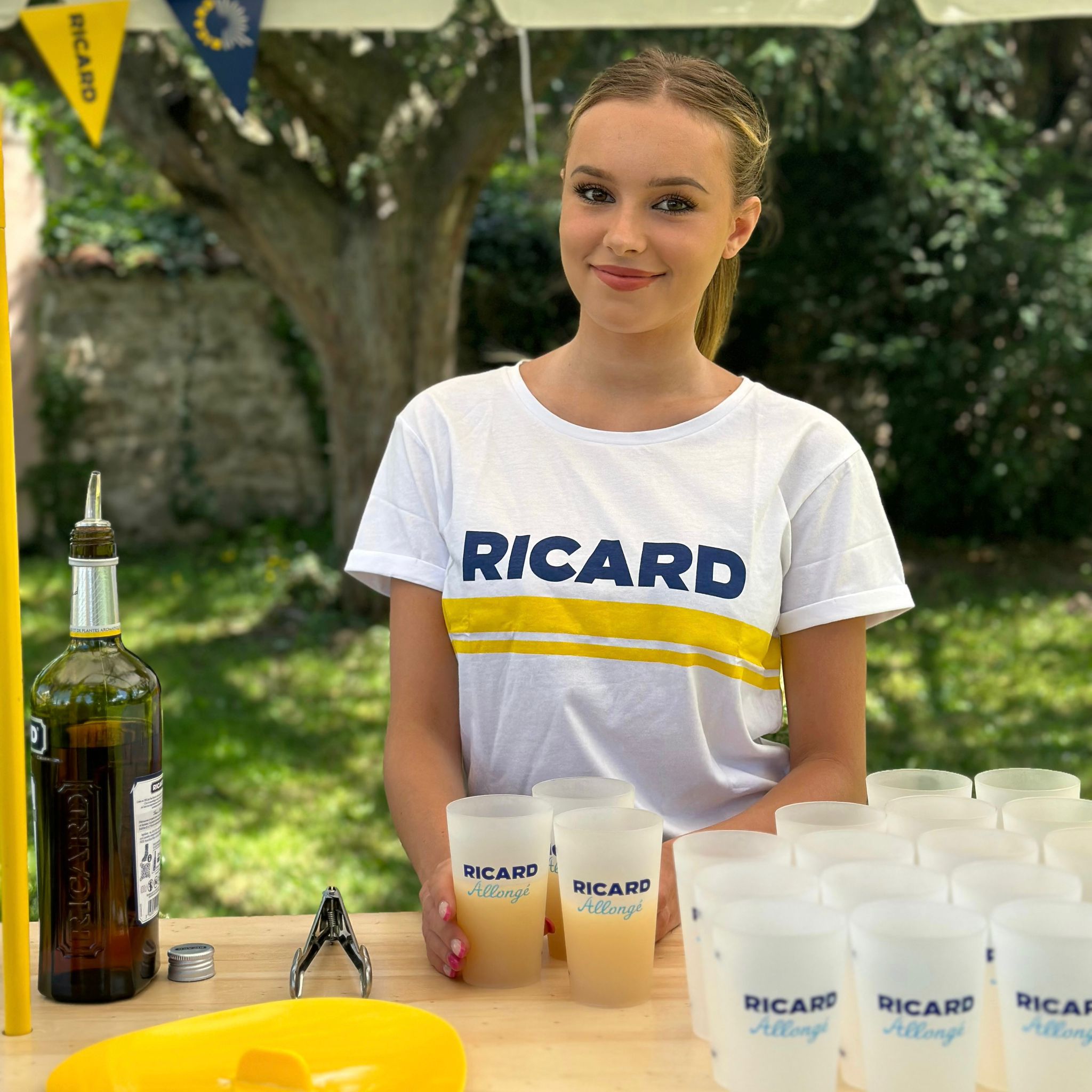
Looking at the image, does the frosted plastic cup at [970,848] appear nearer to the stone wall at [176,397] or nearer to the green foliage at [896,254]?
the green foliage at [896,254]

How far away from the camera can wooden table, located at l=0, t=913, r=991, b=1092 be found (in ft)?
3.41

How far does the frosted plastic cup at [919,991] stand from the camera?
0.87m

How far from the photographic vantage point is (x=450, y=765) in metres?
1.64

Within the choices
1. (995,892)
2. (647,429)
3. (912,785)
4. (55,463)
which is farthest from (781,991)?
(55,463)

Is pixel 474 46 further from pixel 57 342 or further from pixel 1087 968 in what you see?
pixel 1087 968

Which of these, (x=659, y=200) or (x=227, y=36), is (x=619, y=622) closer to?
(x=659, y=200)

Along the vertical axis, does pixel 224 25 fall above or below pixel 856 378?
above

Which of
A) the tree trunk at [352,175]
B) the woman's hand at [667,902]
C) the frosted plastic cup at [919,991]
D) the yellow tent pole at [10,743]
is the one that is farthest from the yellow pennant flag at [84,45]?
the frosted plastic cup at [919,991]

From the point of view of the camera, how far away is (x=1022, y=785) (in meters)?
1.26

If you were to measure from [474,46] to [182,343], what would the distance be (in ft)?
12.6

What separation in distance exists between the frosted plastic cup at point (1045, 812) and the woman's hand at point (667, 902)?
307 mm

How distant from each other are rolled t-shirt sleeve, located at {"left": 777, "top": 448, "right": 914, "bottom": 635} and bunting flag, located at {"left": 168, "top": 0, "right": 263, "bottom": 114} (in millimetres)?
2402

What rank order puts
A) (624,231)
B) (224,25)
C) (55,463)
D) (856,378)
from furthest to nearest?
(55,463), (856,378), (224,25), (624,231)

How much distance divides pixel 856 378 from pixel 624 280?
7.36 metres
